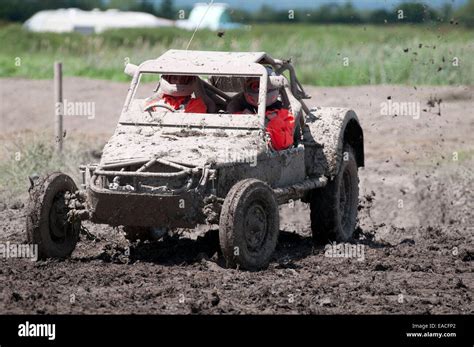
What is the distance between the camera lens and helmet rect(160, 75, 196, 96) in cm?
1214

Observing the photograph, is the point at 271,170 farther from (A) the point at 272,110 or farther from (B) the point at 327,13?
(B) the point at 327,13

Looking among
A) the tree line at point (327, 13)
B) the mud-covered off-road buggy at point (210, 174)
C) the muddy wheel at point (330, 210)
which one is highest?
the tree line at point (327, 13)

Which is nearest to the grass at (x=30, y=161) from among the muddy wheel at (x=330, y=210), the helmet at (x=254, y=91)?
the muddy wheel at (x=330, y=210)

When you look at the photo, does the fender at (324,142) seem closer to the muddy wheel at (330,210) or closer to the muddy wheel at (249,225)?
the muddy wheel at (330,210)

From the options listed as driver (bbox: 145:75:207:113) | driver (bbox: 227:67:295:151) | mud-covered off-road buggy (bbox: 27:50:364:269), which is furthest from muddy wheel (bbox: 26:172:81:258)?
driver (bbox: 227:67:295:151)

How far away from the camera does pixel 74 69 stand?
95.4ft

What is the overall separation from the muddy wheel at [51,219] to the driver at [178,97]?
1.39 metres

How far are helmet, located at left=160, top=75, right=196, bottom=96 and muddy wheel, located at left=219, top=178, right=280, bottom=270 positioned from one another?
5.59ft

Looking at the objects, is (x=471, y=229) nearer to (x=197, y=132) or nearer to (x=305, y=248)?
(x=305, y=248)

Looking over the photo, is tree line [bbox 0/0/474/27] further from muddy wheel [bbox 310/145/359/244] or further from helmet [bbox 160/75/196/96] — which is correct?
helmet [bbox 160/75/196/96]

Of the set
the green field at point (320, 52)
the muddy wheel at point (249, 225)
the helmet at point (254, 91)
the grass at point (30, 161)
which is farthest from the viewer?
the green field at point (320, 52)

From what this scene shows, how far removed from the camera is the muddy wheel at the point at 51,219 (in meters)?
10.9

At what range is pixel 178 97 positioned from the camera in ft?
39.9
